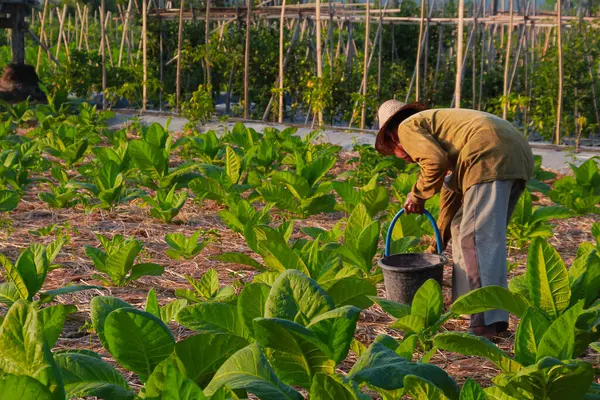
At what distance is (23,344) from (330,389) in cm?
63

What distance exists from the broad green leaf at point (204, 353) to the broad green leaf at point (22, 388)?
503 millimetres

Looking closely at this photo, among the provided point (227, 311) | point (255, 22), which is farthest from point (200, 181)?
point (255, 22)

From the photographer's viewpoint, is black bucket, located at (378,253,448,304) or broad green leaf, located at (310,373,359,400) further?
black bucket, located at (378,253,448,304)

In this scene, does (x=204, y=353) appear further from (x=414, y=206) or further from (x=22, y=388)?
(x=414, y=206)

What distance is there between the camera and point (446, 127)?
11.2 ft

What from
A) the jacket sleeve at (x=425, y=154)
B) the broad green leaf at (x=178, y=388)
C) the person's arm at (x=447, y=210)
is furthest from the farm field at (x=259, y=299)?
the jacket sleeve at (x=425, y=154)

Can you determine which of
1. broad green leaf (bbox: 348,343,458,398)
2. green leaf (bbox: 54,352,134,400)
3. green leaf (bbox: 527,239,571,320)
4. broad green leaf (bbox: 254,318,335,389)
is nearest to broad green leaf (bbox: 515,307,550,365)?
broad green leaf (bbox: 348,343,458,398)

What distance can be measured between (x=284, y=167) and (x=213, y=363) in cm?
513

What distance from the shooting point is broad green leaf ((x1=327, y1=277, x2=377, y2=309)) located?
284 cm

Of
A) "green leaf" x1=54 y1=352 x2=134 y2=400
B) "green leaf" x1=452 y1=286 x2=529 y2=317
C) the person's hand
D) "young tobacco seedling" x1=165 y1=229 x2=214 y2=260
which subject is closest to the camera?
"green leaf" x1=54 y1=352 x2=134 y2=400

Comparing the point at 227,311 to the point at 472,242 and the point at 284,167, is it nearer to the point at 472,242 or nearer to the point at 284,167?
the point at 472,242

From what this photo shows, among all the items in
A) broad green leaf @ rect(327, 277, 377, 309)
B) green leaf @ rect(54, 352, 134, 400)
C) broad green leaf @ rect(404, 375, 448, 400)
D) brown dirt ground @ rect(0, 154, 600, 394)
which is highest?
broad green leaf @ rect(404, 375, 448, 400)

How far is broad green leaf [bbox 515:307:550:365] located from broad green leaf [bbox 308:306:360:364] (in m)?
0.51

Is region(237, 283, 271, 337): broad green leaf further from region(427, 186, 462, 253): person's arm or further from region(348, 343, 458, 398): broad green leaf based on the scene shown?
region(427, 186, 462, 253): person's arm
